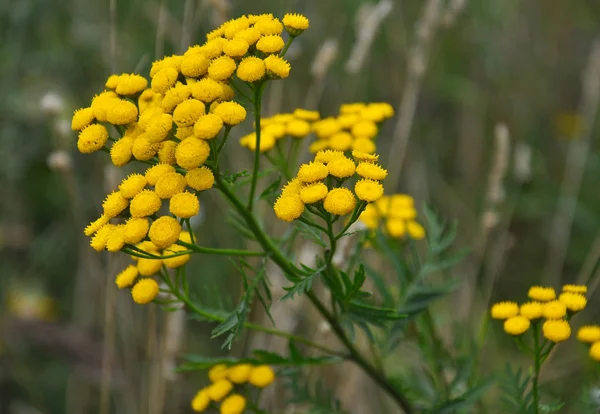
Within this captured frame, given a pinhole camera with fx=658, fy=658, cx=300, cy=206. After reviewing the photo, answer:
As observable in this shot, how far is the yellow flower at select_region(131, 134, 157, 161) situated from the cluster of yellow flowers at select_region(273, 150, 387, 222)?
0.28m

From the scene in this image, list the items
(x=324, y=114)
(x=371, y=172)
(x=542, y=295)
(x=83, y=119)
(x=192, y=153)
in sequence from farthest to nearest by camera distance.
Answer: (x=324, y=114), (x=542, y=295), (x=83, y=119), (x=371, y=172), (x=192, y=153)

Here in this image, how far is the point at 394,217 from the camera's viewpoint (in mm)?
2078

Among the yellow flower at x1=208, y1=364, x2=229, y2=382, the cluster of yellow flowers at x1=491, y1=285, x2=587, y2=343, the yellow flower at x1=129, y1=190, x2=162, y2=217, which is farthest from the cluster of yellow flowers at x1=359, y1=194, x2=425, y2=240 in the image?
the yellow flower at x1=129, y1=190, x2=162, y2=217

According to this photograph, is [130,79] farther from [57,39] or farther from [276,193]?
[57,39]

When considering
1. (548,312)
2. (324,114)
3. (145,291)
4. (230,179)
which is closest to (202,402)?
(145,291)

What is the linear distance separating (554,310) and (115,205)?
1012mm

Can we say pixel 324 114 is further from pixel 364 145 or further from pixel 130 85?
pixel 130 85

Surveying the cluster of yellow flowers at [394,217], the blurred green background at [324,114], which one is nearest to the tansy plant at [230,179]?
the cluster of yellow flowers at [394,217]

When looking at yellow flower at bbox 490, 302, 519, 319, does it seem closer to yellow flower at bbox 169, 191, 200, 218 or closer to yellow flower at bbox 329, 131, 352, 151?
yellow flower at bbox 329, 131, 352, 151

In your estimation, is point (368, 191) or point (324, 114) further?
point (324, 114)

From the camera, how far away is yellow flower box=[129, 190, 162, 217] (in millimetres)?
A: 1344

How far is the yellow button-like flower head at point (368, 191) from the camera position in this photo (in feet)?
4.24

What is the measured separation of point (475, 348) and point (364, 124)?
76 cm

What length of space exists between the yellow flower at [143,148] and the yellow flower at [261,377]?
0.70m
